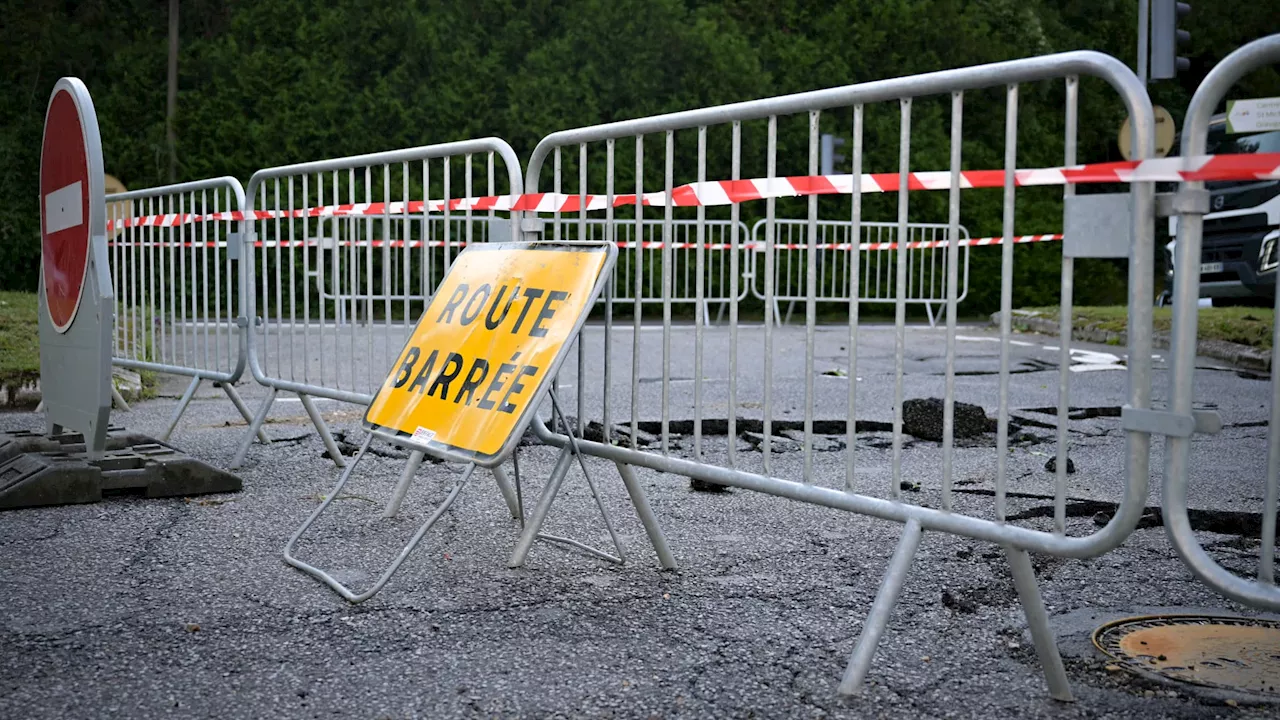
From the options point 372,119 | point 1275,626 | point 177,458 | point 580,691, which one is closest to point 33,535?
point 177,458

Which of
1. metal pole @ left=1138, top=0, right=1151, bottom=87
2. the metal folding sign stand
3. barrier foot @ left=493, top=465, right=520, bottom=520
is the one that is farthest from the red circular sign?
metal pole @ left=1138, top=0, right=1151, bottom=87

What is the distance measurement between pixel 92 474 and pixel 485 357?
1.97 meters

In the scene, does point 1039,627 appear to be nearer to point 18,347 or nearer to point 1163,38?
point 18,347

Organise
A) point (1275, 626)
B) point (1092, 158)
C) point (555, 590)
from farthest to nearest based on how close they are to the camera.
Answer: point (1092, 158)
point (555, 590)
point (1275, 626)

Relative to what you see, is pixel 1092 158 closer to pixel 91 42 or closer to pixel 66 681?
pixel 91 42

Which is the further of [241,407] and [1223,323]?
[1223,323]

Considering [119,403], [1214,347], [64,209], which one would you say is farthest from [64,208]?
[1214,347]

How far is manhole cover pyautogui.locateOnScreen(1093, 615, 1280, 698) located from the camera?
2.85 metres

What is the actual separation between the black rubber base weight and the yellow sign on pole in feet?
4.34

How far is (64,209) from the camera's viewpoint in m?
5.17

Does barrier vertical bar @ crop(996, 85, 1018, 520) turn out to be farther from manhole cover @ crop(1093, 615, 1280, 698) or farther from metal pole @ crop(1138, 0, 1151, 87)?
metal pole @ crop(1138, 0, 1151, 87)

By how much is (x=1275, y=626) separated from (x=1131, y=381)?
1.10 meters

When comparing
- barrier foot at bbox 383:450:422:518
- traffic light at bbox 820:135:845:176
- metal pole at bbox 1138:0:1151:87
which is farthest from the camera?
traffic light at bbox 820:135:845:176

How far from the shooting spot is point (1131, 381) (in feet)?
8.55
